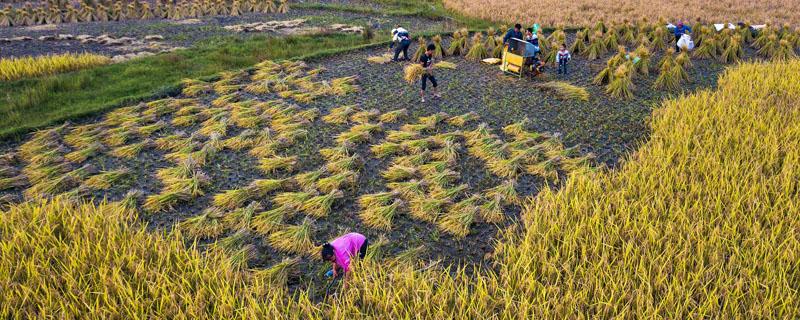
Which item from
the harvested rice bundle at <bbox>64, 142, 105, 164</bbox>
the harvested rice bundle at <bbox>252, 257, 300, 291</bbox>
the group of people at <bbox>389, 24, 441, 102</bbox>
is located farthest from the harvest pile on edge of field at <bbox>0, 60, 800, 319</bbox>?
the group of people at <bbox>389, 24, 441, 102</bbox>

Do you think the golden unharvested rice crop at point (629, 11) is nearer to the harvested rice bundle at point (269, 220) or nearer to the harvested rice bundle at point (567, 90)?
the harvested rice bundle at point (567, 90)

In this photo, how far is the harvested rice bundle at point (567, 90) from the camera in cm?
941

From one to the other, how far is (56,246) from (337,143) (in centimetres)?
391

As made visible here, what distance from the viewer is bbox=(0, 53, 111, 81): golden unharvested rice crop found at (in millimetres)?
11172

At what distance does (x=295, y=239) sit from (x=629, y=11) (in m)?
18.4

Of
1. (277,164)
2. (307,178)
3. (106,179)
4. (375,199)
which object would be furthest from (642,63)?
(106,179)

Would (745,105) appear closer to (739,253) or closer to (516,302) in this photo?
(739,253)

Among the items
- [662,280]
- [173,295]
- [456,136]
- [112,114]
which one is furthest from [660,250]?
[112,114]

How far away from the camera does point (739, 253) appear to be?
14.7 ft

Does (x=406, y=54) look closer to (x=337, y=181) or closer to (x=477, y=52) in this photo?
(x=477, y=52)

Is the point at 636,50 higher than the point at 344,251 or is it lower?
higher

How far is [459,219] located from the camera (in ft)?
18.3

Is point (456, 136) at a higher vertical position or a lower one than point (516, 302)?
higher

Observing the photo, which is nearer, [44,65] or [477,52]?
[44,65]
